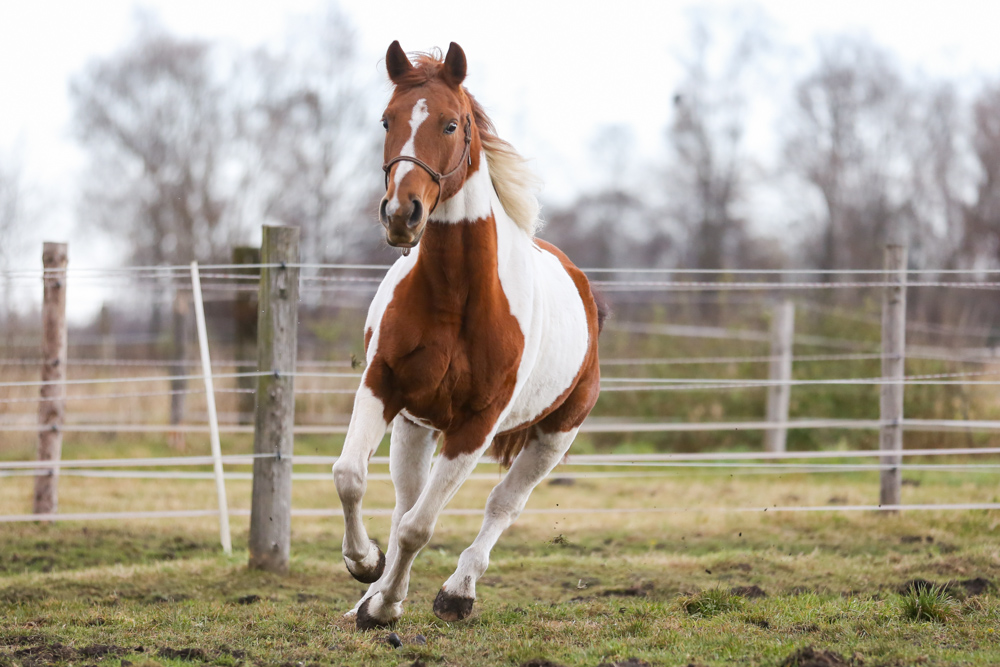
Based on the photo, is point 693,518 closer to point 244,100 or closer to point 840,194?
point 244,100

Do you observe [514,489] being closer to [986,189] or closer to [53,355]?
[53,355]

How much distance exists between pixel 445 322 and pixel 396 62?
95cm

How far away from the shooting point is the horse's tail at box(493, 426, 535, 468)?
431 cm

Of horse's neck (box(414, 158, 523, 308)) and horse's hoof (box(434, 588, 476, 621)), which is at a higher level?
horse's neck (box(414, 158, 523, 308))

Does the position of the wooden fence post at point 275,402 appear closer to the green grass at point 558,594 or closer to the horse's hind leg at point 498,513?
the green grass at point 558,594

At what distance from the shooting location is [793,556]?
544cm

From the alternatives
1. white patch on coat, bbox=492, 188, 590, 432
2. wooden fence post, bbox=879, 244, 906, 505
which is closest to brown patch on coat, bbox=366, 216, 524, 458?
white patch on coat, bbox=492, 188, 590, 432

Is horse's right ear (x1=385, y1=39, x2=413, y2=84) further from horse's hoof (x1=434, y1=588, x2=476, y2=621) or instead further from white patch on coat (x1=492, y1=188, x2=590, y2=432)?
horse's hoof (x1=434, y1=588, x2=476, y2=621)

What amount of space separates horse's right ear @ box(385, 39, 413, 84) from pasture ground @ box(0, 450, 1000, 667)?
6.97 feet

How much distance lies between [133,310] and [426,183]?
662 inches

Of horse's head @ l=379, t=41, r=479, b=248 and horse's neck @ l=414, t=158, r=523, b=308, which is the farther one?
horse's neck @ l=414, t=158, r=523, b=308

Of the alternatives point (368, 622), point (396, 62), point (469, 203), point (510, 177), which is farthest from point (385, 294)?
point (368, 622)

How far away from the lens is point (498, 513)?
416 cm

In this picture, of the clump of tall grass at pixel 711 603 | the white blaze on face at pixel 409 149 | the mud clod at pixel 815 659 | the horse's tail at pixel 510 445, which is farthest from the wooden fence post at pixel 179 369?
the mud clod at pixel 815 659
